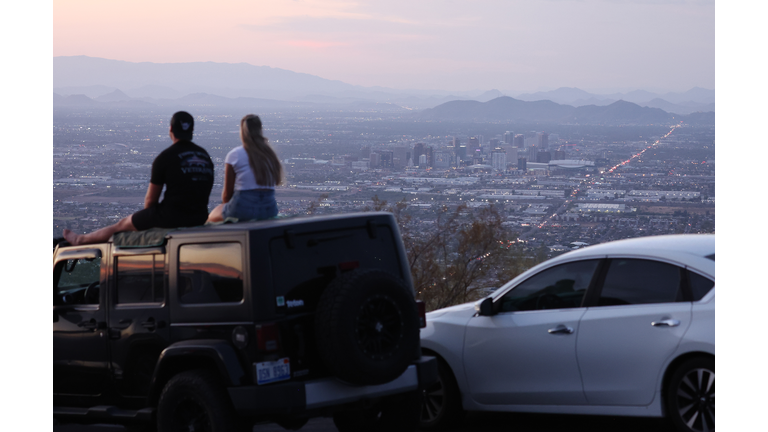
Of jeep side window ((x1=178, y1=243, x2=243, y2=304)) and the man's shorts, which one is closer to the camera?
jeep side window ((x1=178, y1=243, x2=243, y2=304))

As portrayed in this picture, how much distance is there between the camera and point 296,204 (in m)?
23.2

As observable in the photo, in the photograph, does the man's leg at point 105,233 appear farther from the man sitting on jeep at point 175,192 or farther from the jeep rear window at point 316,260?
the jeep rear window at point 316,260

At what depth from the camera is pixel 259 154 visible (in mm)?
6973

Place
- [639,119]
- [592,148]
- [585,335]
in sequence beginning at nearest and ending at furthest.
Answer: [585,335]
[592,148]
[639,119]

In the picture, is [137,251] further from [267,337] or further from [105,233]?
[267,337]

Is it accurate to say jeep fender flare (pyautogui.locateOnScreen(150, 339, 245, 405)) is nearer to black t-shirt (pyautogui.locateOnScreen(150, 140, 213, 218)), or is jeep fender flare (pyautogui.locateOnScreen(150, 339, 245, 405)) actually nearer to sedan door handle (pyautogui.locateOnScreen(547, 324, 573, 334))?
black t-shirt (pyautogui.locateOnScreen(150, 140, 213, 218))

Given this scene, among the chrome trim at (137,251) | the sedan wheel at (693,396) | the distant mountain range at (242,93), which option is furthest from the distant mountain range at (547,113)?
the chrome trim at (137,251)

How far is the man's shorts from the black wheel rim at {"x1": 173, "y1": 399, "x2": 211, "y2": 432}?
156 cm

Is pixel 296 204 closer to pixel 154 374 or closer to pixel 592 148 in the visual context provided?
pixel 154 374

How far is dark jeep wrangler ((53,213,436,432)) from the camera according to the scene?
518cm

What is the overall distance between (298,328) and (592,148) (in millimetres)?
60877

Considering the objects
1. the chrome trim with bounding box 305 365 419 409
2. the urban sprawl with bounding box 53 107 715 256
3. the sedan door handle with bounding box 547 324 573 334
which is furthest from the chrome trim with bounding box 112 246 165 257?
the urban sprawl with bounding box 53 107 715 256

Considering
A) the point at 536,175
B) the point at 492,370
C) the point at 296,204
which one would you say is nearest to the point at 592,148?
the point at 536,175

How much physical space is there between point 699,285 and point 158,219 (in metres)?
4.16
